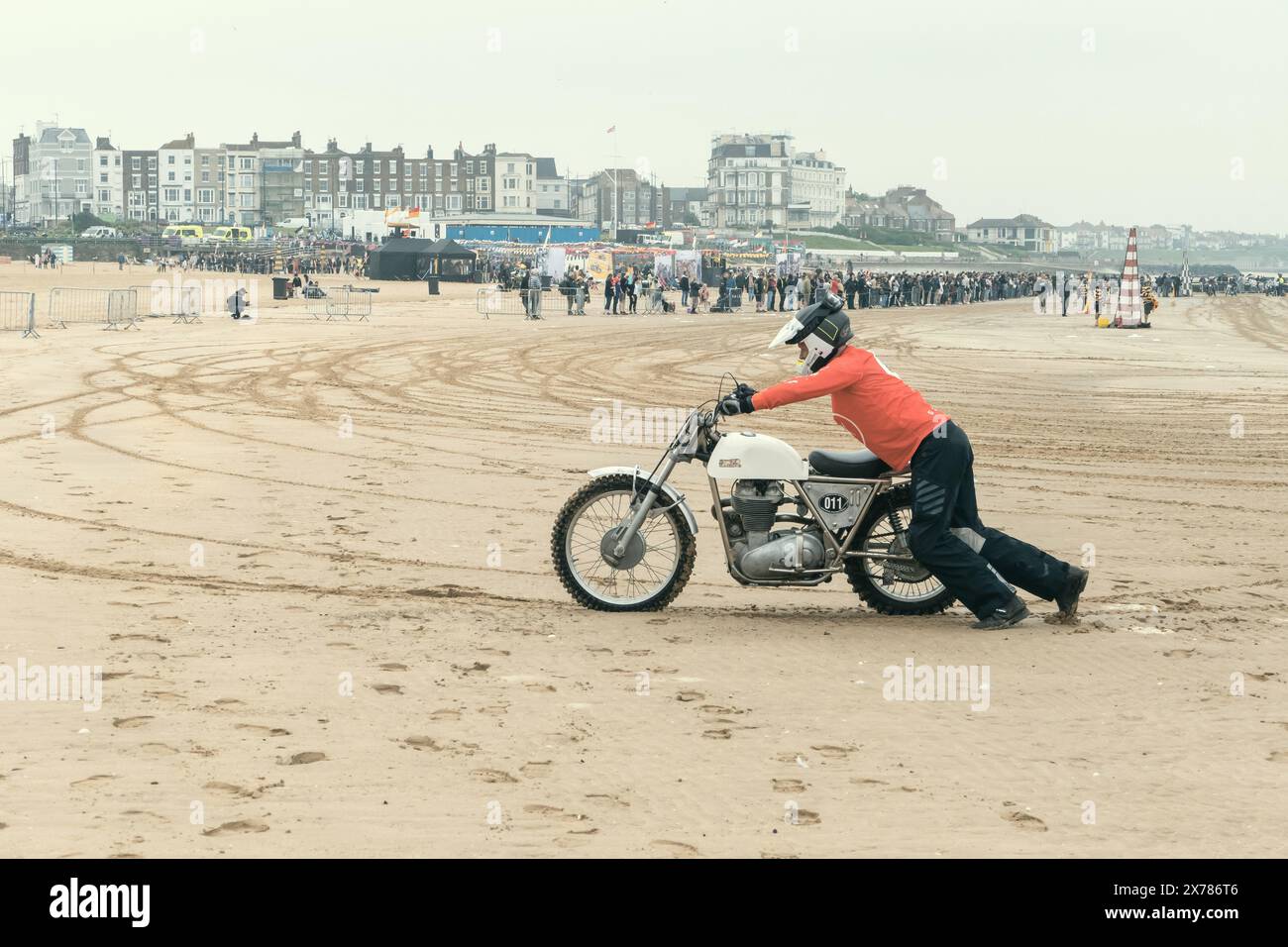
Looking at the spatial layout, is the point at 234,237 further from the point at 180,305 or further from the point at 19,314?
the point at 19,314

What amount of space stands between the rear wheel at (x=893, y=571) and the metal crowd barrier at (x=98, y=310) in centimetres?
2848

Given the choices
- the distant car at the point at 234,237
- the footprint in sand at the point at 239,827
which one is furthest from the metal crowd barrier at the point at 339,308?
Result: the distant car at the point at 234,237

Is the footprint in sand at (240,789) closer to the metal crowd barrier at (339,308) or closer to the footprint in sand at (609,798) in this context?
the footprint in sand at (609,798)

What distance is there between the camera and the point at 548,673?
6.99 m

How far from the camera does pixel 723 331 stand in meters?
39.9

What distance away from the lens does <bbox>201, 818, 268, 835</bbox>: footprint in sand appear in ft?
16.0

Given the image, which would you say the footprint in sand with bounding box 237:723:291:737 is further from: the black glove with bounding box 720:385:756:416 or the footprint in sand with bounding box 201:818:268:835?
the black glove with bounding box 720:385:756:416

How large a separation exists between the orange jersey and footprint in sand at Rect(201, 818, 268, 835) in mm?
3710

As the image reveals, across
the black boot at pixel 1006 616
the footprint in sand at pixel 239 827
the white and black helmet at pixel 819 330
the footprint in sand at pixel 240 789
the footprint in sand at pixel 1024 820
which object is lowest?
the footprint in sand at pixel 1024 820

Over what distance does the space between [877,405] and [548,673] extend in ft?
7.43

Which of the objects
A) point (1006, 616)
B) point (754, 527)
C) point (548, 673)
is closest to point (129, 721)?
point (548, 673)

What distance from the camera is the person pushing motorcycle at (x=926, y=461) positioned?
7.91m

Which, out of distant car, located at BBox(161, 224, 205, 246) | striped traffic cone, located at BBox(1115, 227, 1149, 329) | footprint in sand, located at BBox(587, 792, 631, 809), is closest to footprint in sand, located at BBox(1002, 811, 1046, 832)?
footprint in sand, located at BBox(587, 792, 631, 809)

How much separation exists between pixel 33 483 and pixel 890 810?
9222 mm
